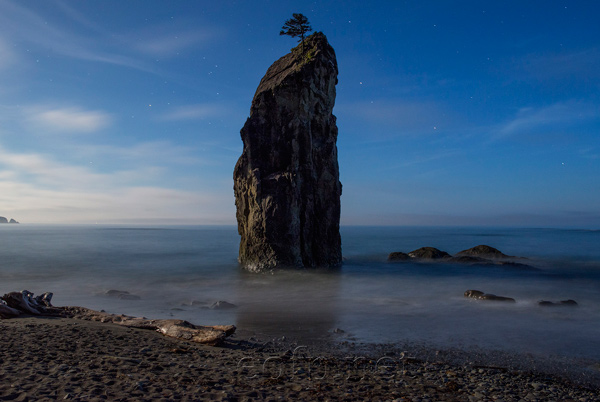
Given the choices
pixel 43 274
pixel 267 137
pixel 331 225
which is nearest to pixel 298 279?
pixel 331 225

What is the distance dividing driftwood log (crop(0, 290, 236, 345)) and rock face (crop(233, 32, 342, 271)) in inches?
523

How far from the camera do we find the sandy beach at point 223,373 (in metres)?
4.93

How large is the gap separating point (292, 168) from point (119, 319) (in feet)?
50.4

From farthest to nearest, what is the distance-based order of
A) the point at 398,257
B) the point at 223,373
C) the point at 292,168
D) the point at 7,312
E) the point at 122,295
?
the point at 398,257
the point at 292,168
the point at 122,295
the point at 7,312
the point at 223,373

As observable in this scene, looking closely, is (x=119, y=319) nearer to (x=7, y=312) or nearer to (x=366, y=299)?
(x=7, y=312)

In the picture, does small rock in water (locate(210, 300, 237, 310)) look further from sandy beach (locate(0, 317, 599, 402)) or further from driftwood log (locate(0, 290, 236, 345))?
sandy beach (locate(0, 317, 599, 402))

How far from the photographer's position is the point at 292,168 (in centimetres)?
2312

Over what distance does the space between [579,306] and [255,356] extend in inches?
562

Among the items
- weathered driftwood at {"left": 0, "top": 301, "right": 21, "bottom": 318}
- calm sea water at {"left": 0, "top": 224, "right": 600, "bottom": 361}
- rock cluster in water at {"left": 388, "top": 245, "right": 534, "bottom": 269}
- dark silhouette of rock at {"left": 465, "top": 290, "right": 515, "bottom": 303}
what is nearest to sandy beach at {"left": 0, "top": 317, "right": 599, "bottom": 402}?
weathered driftwood at {"left": 0, "top": 301, "right": 21, "bottom": 318}

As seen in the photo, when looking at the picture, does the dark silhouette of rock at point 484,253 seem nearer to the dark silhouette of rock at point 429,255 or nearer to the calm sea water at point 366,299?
the dark silhouette of rock at point 429,255

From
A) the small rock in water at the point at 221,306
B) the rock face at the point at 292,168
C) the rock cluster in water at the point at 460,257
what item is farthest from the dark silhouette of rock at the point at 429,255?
the small rock in water at the point at 221,306

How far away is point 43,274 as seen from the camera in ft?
78.6

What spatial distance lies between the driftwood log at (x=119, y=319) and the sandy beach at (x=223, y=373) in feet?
0.78

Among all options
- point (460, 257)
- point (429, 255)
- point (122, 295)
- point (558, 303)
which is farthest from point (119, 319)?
point (429, 255)
